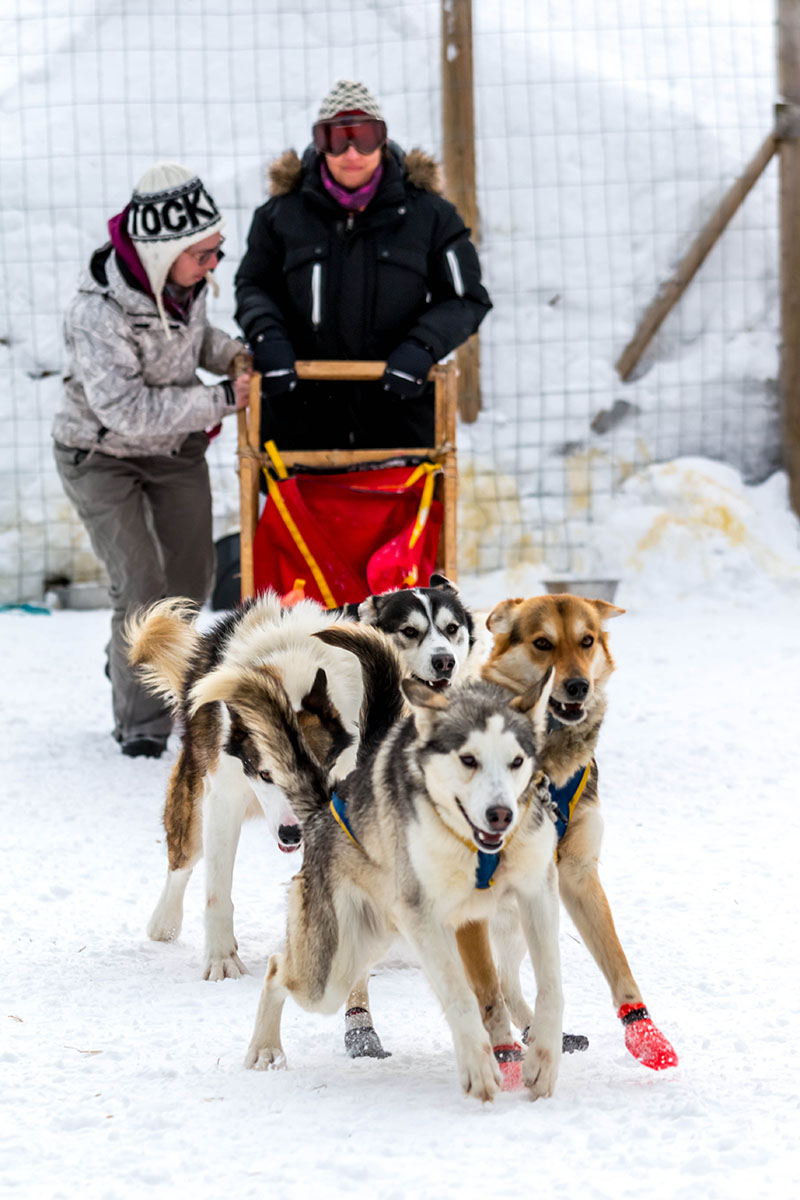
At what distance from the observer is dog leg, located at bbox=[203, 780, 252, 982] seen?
282 cm

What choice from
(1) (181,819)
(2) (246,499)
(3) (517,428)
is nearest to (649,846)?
(1) (181,819)

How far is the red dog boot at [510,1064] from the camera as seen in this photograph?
215 cm

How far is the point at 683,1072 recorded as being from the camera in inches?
85.5

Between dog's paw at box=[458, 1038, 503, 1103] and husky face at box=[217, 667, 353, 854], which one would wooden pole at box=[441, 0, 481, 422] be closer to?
husky face at box=[217, 667, 353, 854]

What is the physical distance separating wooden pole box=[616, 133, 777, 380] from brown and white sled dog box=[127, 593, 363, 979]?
622cm

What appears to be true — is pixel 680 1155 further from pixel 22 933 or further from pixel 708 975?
pixel 22 933

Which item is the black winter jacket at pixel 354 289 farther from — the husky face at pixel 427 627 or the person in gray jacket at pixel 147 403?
the husky face at pixel 427 627

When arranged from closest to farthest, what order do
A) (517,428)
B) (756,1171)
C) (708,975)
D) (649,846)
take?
(756,1171)
(708,975)
(649,846)
(517,428)

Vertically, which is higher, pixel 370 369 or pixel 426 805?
pixel 370 369

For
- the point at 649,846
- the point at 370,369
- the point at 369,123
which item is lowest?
the point at 649,846

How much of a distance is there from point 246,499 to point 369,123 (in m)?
1.19

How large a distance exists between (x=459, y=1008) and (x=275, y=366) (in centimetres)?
252

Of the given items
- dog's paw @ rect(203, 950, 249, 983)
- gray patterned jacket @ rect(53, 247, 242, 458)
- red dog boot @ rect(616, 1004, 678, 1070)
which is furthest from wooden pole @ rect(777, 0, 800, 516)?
red dog boot @ rect(616, 1004, 678, 1070)

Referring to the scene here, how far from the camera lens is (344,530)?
3936 mm
